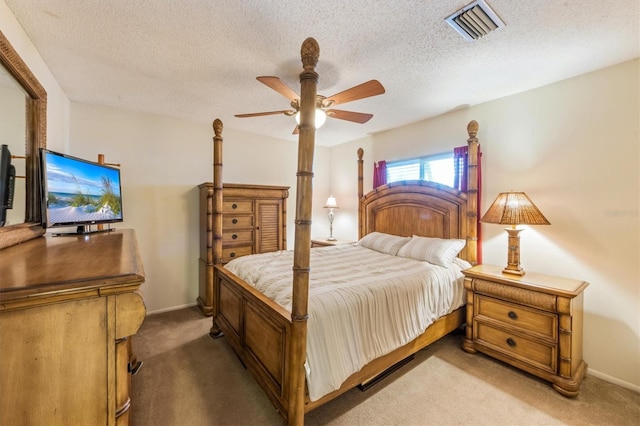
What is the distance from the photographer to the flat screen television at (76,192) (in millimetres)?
1611

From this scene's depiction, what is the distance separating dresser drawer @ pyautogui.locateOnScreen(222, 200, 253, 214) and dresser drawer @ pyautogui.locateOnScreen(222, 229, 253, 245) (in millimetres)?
274

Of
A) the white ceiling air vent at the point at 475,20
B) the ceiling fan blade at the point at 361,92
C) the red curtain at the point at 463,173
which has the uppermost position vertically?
the white ceiling air vent at the point at 475,20

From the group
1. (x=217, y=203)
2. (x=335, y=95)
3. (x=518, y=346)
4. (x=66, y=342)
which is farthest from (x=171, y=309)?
(x=518, y=346)

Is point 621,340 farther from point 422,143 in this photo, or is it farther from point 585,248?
point 422,143

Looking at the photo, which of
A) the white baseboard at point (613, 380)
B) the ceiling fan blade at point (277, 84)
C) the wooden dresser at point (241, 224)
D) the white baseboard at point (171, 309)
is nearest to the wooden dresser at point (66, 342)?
the ceiling fan blade at point (277, 84)

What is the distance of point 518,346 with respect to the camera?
226 centimetres

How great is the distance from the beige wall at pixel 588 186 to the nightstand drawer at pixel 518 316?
0.57m

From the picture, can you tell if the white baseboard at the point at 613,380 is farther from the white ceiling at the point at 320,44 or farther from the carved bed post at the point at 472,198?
the white ceiling at the point at 320,44

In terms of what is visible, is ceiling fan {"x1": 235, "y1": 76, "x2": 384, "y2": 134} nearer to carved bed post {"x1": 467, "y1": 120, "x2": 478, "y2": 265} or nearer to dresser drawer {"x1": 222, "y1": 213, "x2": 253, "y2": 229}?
carved bed post {"x1": 467, "y1": 120, "x2": 478, "y2": 265}

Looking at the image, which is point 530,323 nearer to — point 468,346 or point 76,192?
point 468,346

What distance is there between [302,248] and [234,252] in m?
2.40

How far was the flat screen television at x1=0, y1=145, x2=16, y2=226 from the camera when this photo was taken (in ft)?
4.68

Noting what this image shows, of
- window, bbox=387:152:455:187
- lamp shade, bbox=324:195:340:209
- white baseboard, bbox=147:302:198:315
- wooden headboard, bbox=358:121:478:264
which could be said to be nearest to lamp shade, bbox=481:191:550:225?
wooden headboard, bbox=358:121:478:264

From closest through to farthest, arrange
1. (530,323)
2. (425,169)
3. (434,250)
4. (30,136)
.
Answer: (30,136) → (530,323) → (434,250) → (425,169)
